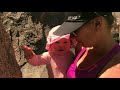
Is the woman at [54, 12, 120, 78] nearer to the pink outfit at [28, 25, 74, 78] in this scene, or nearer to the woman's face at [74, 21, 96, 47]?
the woman's face at [74, 21, 96, 47]

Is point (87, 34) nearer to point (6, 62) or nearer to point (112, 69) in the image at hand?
point (112, 69)

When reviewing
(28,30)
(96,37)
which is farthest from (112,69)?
(28,30)

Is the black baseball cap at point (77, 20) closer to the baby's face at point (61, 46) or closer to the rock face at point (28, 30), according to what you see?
the baby's face at point (61, 46)

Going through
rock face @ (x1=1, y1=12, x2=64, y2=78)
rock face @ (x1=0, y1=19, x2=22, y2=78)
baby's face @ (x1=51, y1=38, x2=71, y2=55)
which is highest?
baby's face @ (x1=51, y1=38, x2=71, y2=55)

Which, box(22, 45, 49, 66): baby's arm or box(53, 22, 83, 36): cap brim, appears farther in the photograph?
box(22, 45, 49, 66): baby's arm

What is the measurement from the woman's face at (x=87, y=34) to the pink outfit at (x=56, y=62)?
494 mm

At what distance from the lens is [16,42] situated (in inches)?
217

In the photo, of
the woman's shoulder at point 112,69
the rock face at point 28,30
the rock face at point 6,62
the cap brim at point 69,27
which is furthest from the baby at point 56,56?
the rock face at point 28,30

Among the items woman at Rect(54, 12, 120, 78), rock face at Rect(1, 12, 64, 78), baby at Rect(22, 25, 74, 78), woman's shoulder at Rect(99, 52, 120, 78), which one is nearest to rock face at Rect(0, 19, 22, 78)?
baby at Rect(22, 25, 74, 78)

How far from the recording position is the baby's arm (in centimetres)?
170

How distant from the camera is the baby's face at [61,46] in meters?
1.76

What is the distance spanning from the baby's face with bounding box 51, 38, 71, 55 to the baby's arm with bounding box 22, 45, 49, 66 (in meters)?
0.08
